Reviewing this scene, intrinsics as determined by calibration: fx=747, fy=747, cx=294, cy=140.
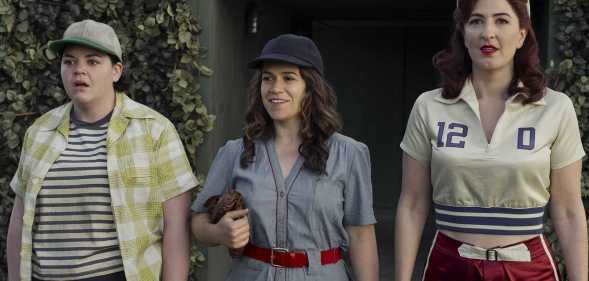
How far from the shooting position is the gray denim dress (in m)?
2.57

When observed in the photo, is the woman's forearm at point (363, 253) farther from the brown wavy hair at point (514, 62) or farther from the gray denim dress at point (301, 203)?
the brown wavy hair at point (514, 62)

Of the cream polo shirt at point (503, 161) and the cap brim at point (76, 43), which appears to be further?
the cap brim at point (76, 43)

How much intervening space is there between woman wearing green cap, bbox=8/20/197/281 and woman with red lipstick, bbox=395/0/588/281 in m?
0.94

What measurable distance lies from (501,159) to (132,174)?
1252mm

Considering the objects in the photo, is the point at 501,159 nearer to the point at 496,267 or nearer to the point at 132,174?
the point at 496,267

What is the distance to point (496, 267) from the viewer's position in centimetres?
245

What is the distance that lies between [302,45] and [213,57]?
A: 6.47 ft

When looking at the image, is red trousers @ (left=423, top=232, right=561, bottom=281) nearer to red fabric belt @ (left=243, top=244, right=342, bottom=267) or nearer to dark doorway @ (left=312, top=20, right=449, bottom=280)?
red fabric belt @ (left=243, top=244, right=342, bottom=267)

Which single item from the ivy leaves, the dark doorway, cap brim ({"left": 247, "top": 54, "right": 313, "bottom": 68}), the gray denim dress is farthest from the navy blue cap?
the dark doorway

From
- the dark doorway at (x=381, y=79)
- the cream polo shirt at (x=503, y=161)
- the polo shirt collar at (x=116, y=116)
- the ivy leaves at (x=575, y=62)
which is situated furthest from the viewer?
the dark doorway at (x=381, y=79)

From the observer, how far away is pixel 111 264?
2592 millimetres

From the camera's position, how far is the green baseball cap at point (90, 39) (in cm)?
262

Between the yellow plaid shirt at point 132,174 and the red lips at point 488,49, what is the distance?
1.13 metres

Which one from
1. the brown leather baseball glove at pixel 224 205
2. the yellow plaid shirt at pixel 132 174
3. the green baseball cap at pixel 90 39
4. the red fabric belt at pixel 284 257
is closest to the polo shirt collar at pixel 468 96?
the red fabric belt at pixel 284 257
